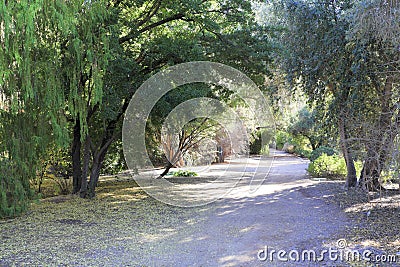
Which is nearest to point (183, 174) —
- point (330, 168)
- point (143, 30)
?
point (330, 168)

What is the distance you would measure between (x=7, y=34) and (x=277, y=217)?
5303 millimetres

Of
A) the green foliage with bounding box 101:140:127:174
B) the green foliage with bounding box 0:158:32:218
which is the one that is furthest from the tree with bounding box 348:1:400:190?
the green foliage with bounding box 101:140:127:174

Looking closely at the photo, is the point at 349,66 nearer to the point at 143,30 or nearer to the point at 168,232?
the point at 143,30

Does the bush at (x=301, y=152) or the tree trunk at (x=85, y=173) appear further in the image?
the bush at (x=301, y=152)

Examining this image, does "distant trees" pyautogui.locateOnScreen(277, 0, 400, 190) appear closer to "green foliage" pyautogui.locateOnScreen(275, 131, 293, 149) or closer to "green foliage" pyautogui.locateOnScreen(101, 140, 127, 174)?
"green foliage" pyautogui.locateOnScreen(101, 140, 127, 174)

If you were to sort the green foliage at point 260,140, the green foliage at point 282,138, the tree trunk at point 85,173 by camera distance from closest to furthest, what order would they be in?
the tree trunk at point 85,173, the green foliage at point 260,140, the green foliage at point 282,138

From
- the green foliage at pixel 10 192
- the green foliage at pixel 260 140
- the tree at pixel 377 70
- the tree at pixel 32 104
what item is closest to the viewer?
the tree at pixel 32 104

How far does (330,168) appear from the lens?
45.8ft

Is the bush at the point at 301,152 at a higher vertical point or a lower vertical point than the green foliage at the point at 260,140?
lower

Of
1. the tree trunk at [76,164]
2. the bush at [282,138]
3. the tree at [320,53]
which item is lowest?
the tree trunk at [76,164]

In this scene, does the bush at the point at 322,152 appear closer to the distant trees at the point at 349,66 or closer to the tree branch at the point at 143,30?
the distant trees at the point at 349,66

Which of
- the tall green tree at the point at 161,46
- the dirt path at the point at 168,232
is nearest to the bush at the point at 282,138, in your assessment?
the tall green tree at the point at 161,46

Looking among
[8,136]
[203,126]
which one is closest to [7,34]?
[8,136]

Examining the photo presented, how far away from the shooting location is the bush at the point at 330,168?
13688 mm
